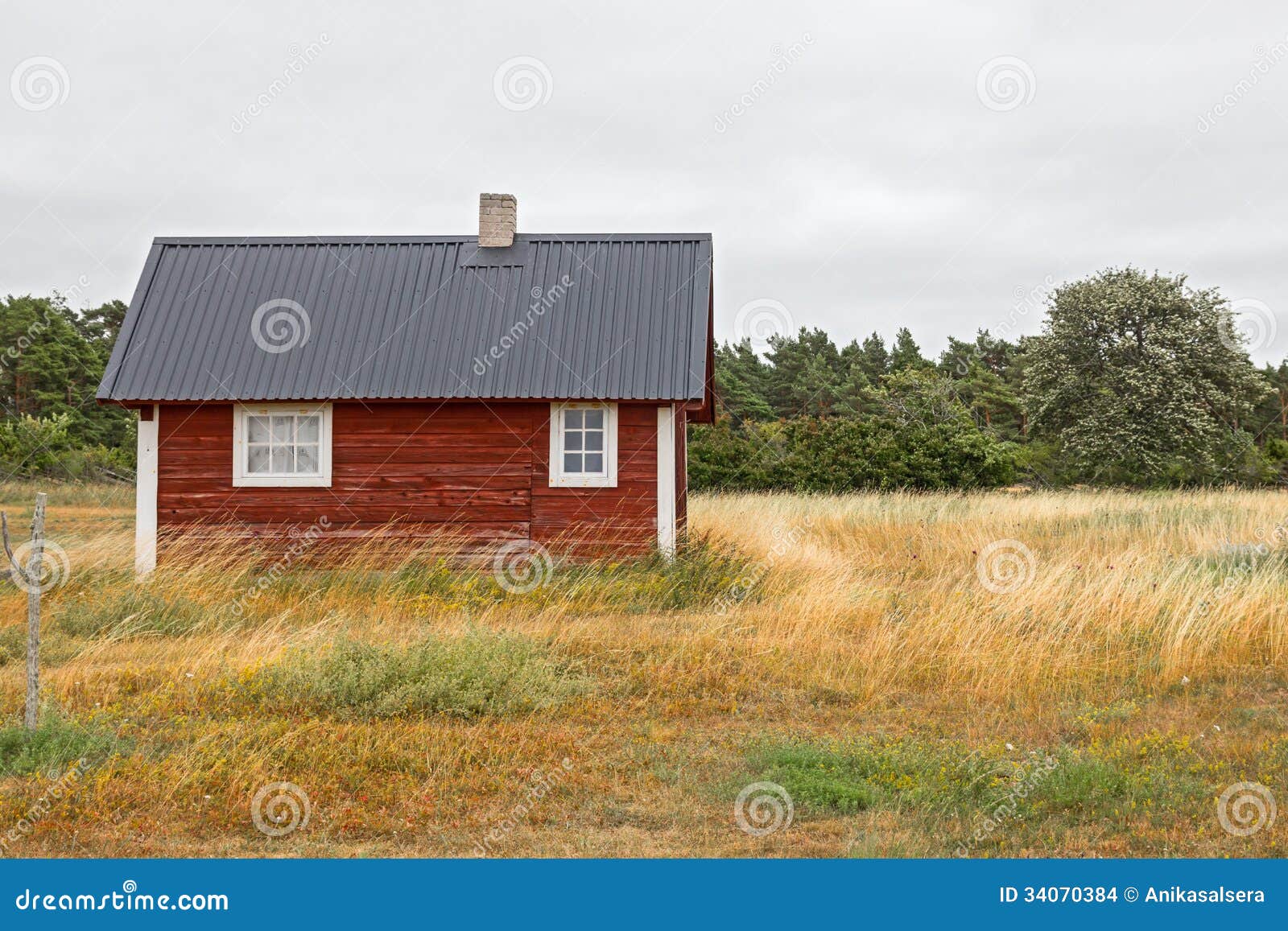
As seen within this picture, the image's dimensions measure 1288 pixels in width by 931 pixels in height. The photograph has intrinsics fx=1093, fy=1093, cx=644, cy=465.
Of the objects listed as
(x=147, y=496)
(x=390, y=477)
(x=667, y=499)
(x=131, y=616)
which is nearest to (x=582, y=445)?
(x=667, y=499)

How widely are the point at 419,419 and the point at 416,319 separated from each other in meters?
1.57

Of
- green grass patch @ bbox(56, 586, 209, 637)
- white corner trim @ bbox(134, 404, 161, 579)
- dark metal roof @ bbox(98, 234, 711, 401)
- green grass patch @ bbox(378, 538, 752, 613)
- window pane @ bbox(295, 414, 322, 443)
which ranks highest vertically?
dark metal roof @ bbox(98, 234, 711, 401)

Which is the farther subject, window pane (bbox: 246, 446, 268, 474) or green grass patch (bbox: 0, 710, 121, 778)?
window pane (bbox: 246, 446, 268, 474)

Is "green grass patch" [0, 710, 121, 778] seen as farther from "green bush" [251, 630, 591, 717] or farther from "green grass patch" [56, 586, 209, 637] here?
"green grass patch" [56, 586, 209, 637]

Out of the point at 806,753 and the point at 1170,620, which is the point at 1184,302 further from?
the point at 806,753

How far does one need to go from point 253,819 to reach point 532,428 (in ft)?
31.1

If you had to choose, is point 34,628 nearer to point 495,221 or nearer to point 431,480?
point 431,480

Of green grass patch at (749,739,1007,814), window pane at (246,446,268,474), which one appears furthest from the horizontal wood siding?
green grass patch at (749,739,1007,814)

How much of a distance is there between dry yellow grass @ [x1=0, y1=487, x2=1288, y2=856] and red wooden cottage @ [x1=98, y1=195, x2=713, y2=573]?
2.71ft

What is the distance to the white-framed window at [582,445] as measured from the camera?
48.3 feet

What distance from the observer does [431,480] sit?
14844 millimetres

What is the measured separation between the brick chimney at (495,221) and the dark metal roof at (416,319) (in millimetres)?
143

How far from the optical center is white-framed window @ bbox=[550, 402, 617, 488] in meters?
14.7

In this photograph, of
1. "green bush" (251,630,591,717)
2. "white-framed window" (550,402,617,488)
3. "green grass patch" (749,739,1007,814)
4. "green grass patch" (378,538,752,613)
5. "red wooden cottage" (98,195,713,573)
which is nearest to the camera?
"green grass patch" (749,739,1007,814)
